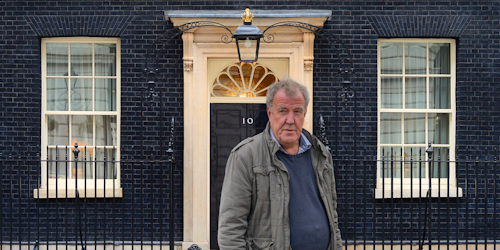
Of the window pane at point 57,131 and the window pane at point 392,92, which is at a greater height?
the window pane at point 392,92

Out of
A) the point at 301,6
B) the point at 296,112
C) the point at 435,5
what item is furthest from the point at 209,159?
the point at 296,112

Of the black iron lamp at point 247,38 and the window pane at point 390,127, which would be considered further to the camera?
the window pane at point 390,127

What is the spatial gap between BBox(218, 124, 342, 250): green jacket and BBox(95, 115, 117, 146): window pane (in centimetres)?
572

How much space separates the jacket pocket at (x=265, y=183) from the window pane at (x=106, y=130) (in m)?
5.83

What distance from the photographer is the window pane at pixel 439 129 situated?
866 centimetres

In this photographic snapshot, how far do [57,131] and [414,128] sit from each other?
17.9 ft

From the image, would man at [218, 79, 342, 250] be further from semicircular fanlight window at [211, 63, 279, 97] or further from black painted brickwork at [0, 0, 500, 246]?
semicircular fanlight window at [211, 63, 279, 97]

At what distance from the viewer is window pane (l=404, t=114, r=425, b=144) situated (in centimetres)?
870

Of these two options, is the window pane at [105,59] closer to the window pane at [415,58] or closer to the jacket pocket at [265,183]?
the window pane at [415,58]

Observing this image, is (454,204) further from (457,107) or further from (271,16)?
(271,16)

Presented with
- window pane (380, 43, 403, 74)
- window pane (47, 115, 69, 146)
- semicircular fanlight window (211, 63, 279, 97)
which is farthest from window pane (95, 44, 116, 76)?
window pane (380, 43, 403, 74)

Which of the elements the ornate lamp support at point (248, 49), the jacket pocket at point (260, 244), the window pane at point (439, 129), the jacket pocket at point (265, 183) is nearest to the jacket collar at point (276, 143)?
the jacket pocket at point (265, 183)

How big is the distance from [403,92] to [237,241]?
6173 mm

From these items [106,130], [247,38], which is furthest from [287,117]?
Result: [106,130]
